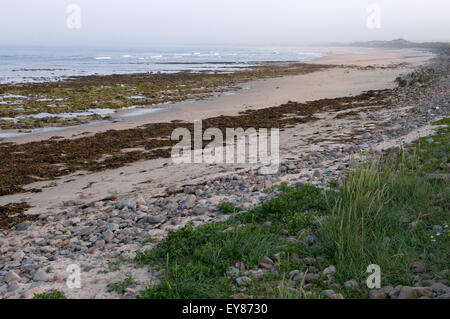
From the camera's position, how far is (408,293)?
3.52m

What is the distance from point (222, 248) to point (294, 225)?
125cm

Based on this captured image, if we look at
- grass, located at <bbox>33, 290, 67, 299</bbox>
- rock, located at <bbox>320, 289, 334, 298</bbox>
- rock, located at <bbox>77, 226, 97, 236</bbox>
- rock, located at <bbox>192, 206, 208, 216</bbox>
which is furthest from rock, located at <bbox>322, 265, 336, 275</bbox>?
rock, located at <bbox>77, 226, 97, 236</bbox>

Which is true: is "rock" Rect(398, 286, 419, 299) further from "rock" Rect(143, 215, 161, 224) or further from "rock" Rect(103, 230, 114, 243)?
"rock" Rect(103, 230, 114, 243)

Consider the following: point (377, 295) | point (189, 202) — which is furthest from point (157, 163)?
point (377, 295)

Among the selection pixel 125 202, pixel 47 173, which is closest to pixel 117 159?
pixel 47 173

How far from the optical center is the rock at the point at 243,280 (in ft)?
12.9

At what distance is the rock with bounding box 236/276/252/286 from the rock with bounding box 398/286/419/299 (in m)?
1.46

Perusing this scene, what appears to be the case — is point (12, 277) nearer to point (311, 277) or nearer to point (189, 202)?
point (189, 202)

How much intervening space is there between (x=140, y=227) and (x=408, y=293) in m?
3.93

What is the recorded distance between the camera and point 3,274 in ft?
15.2

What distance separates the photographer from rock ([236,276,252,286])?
3.94 m

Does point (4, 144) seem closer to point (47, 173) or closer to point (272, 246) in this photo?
point (47, 173)

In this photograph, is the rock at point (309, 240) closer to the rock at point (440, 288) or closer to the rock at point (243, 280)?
the rock at point (243, 280)

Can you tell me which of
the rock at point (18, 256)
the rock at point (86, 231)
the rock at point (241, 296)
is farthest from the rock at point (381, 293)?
the rock at point (18, 256)
